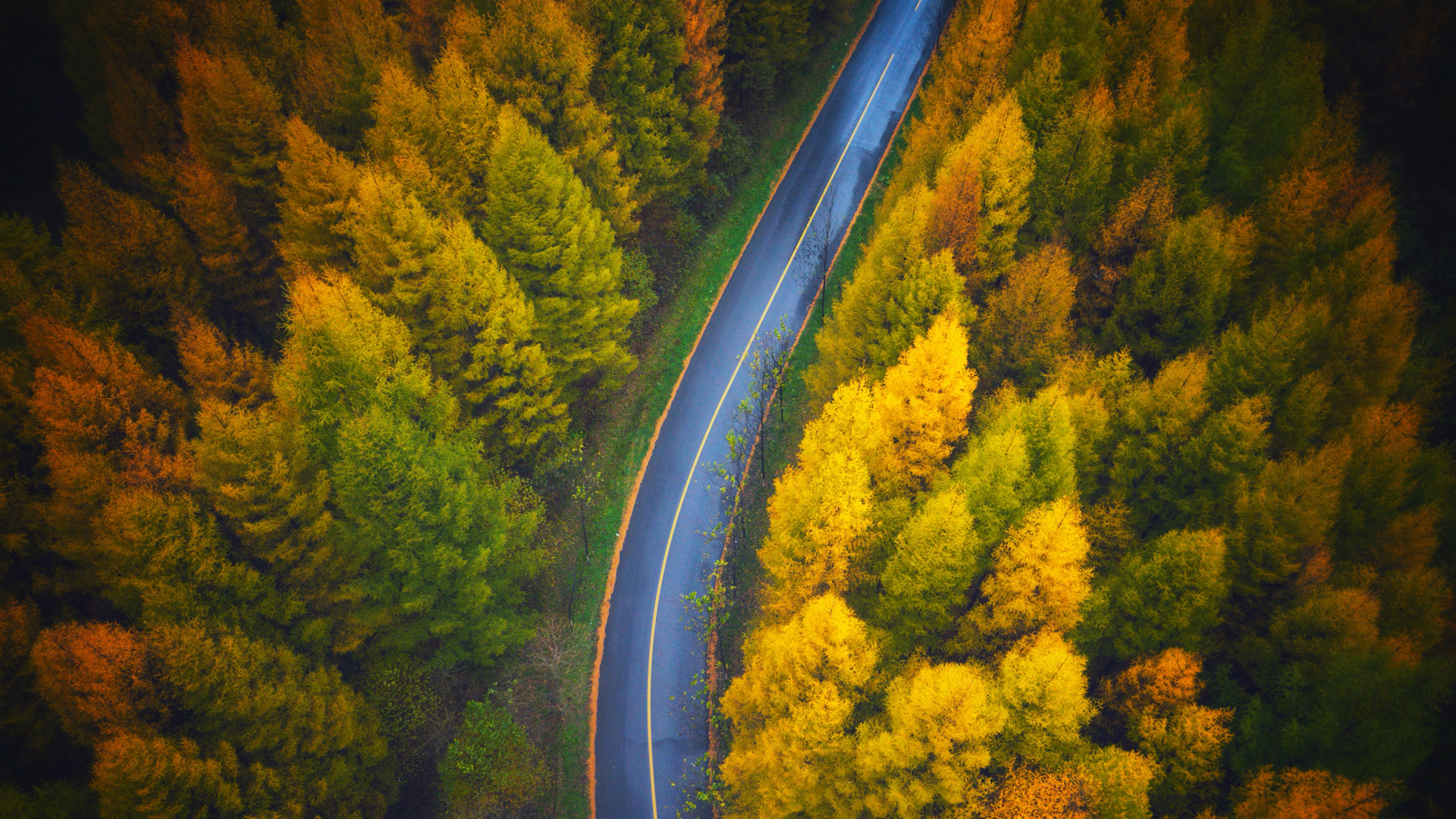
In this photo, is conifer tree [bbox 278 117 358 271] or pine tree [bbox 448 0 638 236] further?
pine tree [bbox 448 0 638 236]

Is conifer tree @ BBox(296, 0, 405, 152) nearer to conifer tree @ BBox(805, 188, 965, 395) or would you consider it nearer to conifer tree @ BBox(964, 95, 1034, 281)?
conifer tree @ BBox(805, 188, 965, 395)

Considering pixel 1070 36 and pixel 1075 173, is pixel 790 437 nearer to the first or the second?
pixel 1075 173

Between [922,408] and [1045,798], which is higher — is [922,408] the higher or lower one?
the higher one

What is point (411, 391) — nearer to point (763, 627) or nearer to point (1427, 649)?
point (763, 627)

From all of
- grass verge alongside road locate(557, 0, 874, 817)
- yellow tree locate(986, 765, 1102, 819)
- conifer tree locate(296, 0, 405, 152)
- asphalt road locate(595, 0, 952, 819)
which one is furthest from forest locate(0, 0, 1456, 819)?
asphalt road locate(595, 0, 952, 819)

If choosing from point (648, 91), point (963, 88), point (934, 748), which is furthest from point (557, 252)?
point (934, 748)

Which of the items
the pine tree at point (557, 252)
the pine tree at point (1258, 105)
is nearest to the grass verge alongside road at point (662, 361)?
the pine tree at point (557, 252)
